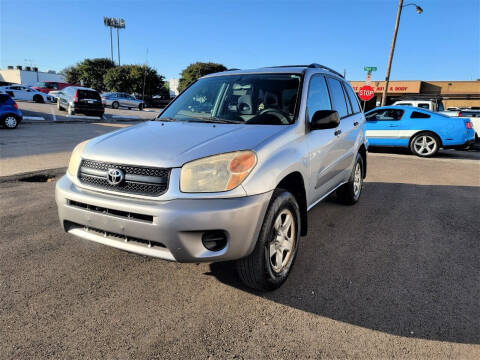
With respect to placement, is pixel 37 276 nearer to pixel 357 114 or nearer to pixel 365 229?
pixel 365 229

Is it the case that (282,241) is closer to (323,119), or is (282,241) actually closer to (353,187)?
(323,119)

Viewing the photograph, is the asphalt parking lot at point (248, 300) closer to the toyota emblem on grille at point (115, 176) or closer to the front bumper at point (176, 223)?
the front bumper at point (176, 223)

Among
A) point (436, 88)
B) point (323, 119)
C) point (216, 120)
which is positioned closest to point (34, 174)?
point (216, 120)

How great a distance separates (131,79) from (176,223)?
56.1 m

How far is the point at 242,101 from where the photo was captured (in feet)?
11.3

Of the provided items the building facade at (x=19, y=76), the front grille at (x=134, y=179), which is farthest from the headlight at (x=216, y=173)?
the building facade at (x=19, y=76)

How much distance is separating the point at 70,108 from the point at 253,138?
66.3ft

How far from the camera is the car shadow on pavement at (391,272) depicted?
244cm

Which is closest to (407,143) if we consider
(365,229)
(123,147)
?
(365,229)

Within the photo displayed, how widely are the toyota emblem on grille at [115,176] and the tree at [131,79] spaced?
53.9 metres

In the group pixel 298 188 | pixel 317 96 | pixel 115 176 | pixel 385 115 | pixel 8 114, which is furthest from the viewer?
pixel 8 114

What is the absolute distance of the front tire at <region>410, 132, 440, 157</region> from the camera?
35.5 ft

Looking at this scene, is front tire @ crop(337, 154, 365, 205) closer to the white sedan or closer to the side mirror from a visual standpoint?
the side mirror

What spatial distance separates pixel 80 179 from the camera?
8.71 feet
